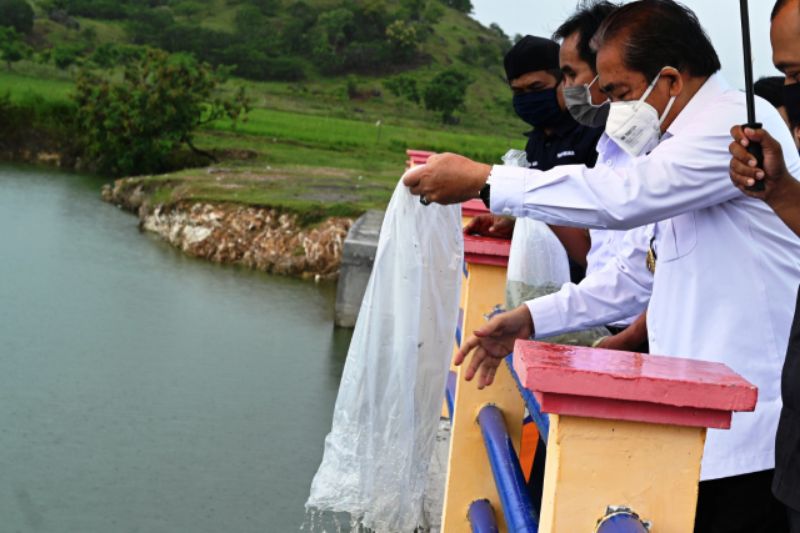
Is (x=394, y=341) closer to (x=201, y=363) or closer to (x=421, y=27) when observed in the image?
(x=201, y=363)

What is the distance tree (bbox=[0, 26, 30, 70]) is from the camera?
3578 centimetres

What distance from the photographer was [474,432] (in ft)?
9.81

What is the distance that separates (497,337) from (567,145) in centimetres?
117

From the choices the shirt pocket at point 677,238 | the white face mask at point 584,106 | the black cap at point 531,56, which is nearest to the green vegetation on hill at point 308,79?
the black cap at point 531,56

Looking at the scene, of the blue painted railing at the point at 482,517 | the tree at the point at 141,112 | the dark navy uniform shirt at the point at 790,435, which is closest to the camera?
the dark navy uniform shirt at the point at 790,435

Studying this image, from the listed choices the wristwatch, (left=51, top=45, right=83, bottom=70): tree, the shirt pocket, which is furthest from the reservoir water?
(left=51, top=45, right=83, bottom=70): tree

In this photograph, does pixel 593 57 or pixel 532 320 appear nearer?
pixel 532 320

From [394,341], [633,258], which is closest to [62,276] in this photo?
[394,341]

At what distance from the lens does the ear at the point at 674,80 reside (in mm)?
2000

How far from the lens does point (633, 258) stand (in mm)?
2369

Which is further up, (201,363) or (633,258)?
(633,258)

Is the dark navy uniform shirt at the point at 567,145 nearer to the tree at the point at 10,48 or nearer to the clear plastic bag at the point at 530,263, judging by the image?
the clear plastic bag at the point at 530,263

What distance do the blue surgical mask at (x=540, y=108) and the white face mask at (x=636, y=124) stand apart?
1.34m

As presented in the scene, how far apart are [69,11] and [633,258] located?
63211 millimetres
